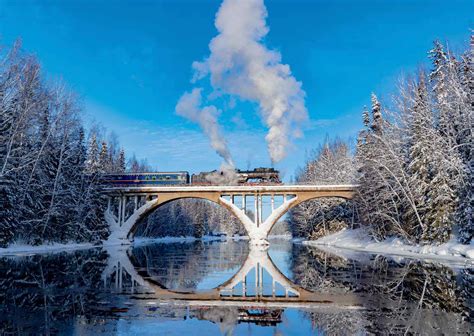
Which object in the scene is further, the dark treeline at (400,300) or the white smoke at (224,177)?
the white smoke at (224,177)

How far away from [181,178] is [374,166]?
2633 cm

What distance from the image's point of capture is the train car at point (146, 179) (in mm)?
49969

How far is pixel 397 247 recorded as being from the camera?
3161 centimetres

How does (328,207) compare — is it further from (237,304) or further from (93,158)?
(237,304)

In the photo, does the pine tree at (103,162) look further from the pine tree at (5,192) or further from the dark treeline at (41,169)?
the pine tree at (5,192)

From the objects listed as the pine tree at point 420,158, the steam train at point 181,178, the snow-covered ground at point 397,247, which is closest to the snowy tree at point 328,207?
the snow-covered ground at point 397,247

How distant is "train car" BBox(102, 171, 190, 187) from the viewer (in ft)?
164

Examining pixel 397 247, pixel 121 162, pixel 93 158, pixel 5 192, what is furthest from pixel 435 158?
pixel 121 162

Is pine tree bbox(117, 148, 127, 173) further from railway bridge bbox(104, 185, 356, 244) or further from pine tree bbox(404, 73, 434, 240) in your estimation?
pine tree bbox(404, 73, 434, 240)

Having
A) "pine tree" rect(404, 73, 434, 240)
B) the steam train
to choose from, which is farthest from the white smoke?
"pine tree" rect(404, 73, 434, 240)

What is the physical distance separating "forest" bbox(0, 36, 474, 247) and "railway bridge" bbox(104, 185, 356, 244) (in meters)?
3.68

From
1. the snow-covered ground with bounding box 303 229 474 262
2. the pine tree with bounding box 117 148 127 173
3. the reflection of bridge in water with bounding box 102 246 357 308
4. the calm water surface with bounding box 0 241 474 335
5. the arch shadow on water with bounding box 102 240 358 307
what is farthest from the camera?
the pine tree with bounding box 117 148 127 173

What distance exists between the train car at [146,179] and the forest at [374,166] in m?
4.11

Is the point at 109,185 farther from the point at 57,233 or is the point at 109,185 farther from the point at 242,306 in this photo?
the point at 242,306
